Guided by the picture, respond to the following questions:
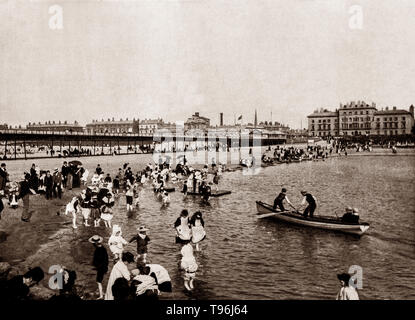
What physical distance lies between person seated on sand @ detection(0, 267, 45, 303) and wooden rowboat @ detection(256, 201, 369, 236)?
41.7 feet

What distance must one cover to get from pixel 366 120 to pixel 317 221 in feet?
390

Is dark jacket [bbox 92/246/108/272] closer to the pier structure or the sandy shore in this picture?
the sandy shore

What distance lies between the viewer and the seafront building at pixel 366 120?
384ft

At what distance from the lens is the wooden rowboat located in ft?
51.2

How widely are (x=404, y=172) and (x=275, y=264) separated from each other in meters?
35.9

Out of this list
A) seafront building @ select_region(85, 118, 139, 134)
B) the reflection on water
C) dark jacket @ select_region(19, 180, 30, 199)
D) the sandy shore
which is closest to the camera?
the reflection on water

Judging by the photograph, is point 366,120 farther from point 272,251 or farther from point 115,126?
point 272,251

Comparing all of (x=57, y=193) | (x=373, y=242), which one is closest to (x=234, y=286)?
(x=373, y=242)

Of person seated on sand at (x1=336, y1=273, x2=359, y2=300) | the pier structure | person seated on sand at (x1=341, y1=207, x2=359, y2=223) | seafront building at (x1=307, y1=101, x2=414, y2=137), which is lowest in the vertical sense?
person seated on sand at (x1=341, y1=207, x2=359, y2=223)

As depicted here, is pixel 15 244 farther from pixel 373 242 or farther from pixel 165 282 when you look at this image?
pixel 373 242

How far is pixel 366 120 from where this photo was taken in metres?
123

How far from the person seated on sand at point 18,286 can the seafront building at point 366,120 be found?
122152 mm

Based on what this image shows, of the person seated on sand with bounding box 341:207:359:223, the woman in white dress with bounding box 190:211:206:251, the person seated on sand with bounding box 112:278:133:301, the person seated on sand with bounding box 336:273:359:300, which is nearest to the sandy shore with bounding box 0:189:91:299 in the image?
the person seated on sand with bounding box 112:278:133:301
